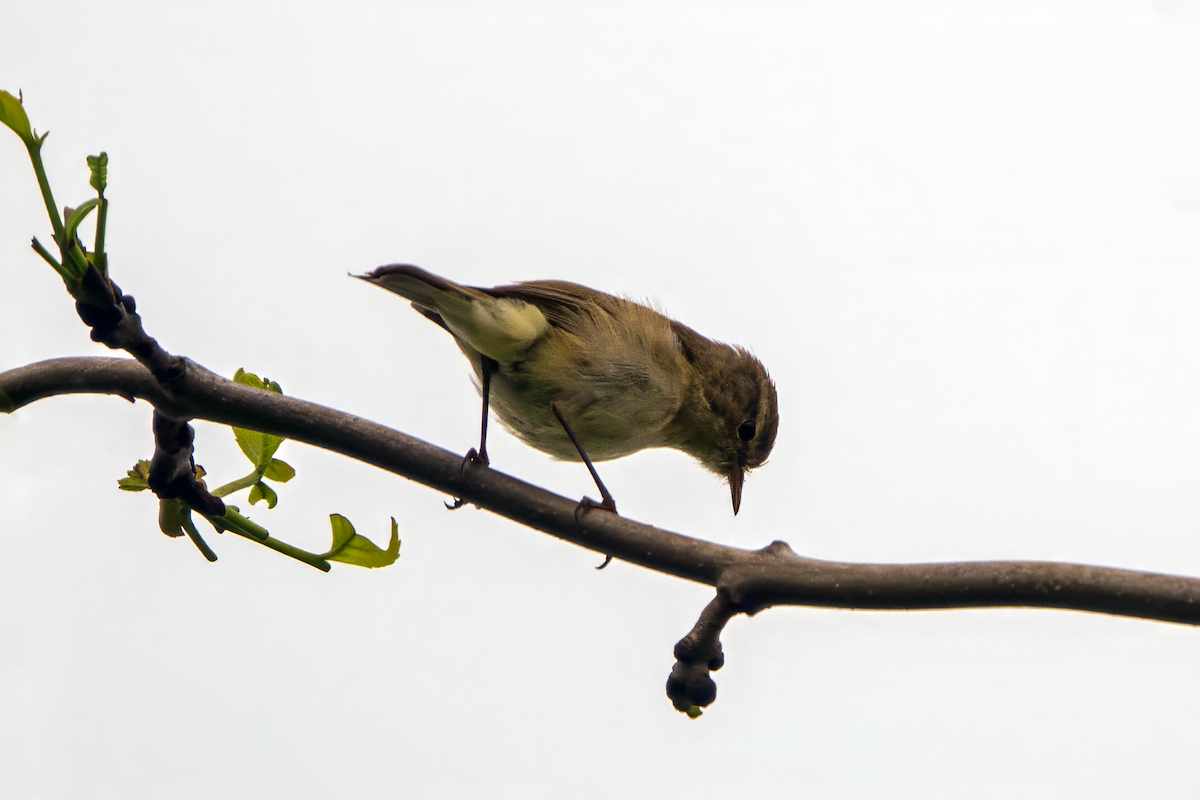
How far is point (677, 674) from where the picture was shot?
6.42 feet

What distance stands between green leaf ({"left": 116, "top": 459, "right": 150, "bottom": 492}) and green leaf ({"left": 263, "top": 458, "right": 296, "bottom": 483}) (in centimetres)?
28

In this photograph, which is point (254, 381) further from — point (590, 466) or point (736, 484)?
point (736, 484)

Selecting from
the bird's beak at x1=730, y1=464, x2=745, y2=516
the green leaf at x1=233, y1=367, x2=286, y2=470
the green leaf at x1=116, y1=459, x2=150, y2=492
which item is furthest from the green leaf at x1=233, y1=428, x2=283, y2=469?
the bird's beak at x1=730, y1=464, x2=745, y2=516

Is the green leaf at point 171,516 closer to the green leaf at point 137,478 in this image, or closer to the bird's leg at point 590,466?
the green leaf at point 137,478

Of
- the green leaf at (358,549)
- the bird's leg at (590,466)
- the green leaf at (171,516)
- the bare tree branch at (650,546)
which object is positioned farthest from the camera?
the bird's leg at (590,466)

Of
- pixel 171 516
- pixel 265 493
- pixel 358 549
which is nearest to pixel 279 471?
pixel 265 493

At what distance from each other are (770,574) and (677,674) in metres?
0.27

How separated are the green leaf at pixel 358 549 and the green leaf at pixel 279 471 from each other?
1.48 feet

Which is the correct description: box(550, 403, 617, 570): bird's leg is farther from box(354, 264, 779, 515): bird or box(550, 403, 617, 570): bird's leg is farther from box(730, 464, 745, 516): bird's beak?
box(730, 464, 745, 516): bird's beak

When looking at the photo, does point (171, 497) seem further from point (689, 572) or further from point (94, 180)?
point (689, 572)

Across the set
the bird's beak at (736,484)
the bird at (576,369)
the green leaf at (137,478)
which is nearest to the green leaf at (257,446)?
the green leaf at (137,478)

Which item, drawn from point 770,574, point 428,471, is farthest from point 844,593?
point 428,471

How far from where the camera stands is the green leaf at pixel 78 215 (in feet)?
5.71

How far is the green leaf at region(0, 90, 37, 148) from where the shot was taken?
172 cm
